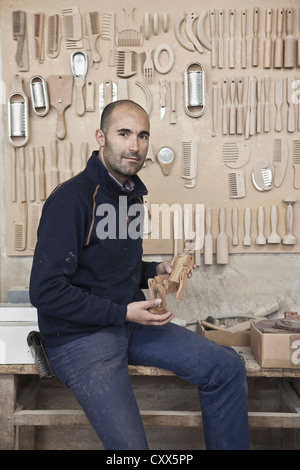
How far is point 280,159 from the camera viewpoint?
11.6ft

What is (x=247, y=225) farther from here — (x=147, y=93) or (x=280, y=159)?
(x=147, y=93)

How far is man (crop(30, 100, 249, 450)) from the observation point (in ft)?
6.88

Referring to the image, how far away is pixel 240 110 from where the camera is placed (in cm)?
353

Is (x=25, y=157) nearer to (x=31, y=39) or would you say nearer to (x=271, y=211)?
(x=31, y=39)

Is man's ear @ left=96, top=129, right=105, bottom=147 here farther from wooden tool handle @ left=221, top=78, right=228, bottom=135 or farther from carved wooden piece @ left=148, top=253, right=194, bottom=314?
wooden tool handle @ left=221, top=78, right=228, bottom=135

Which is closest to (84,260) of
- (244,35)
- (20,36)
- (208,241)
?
(208,241)

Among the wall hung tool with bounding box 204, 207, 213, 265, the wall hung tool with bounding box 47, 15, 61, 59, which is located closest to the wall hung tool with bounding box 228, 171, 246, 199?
the wall hung tool with bounding box 204, 207, 213, 265

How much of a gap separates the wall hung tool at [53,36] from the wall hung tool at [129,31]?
46 centimetres

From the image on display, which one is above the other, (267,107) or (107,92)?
(107,92)

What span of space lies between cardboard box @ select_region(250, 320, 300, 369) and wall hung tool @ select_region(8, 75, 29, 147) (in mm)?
2324

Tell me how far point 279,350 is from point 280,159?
63.8 inches

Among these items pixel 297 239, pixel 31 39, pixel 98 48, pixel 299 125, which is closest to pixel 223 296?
pixel 297 239

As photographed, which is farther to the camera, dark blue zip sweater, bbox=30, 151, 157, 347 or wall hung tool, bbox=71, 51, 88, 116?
wall hung tool, bbox=71, 51, 88, 116
